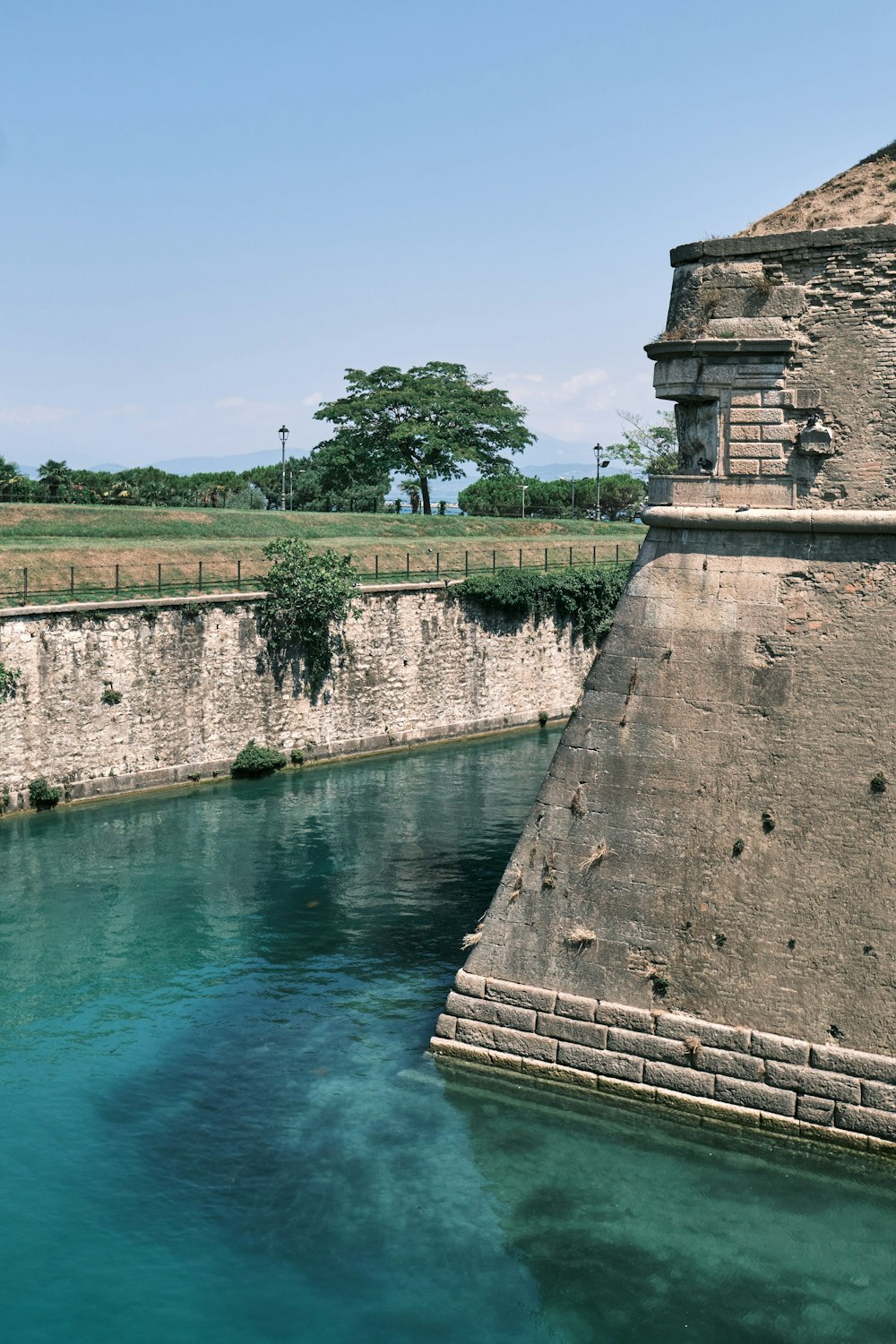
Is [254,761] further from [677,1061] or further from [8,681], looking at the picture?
[677,1061]

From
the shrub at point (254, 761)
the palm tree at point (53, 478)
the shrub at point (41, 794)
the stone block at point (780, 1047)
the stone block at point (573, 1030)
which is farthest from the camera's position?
the palm tree at point (53, 478)

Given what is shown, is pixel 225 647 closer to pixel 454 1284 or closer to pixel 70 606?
pixel 70 606

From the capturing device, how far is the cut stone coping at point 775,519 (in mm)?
13273

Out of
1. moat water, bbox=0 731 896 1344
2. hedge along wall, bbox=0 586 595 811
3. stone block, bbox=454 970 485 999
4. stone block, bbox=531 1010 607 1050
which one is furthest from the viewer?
hedge along wall, bbox=0 586 595 811

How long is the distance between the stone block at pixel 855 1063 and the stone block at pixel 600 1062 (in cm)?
173

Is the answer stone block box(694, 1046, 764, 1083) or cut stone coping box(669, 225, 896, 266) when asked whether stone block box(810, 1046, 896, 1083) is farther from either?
cut stone coping box(669, 225, 896, 266)

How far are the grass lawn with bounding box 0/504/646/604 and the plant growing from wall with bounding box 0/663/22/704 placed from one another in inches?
107

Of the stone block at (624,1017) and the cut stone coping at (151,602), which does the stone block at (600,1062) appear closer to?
the stone block at (624,1017)

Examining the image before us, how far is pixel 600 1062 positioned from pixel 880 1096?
8.68 ft

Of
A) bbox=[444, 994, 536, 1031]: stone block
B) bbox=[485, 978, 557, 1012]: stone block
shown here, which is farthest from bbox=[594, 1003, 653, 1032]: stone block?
bbox=[444, 994, 536, 1031]: stone block

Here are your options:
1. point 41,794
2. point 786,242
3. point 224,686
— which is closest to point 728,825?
point 786,242

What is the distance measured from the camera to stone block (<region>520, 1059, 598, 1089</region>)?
1398 cm

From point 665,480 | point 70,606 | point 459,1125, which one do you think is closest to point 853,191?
point 665,480

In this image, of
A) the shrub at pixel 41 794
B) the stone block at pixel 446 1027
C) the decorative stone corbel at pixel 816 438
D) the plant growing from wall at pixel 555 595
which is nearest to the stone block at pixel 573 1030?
the stone block at pixel 446 1027
